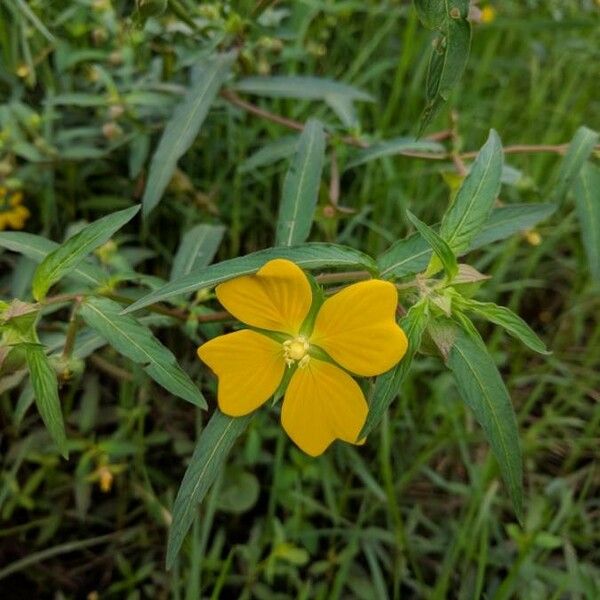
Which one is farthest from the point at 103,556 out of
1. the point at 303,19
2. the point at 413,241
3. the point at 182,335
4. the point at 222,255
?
the point at 303,19

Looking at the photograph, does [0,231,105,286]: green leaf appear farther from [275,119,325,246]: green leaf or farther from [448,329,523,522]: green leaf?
[448,329,523,522]: green leaf

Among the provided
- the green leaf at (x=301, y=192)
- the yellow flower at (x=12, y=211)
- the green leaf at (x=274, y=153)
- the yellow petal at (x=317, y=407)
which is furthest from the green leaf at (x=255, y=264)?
the yellow flower at (x=12, y=211)

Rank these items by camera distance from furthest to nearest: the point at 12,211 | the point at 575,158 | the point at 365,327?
the point at 12,211 < the point at 575,158 < the point at 365,327

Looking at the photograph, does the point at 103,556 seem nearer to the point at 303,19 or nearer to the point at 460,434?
the point at 460,434

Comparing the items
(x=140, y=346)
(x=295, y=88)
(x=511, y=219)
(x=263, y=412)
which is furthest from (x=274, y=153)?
(x=140, y=346)

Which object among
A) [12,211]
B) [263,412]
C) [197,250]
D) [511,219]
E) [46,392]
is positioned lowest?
[263,412]

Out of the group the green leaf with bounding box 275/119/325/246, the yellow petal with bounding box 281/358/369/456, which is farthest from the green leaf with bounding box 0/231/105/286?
the yellow petal with bounding box 281/358/369/456

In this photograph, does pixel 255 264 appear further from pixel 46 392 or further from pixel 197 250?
pixel 197 250
